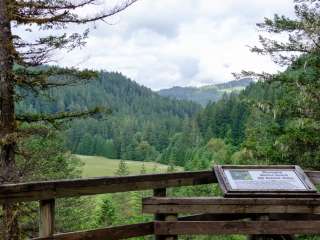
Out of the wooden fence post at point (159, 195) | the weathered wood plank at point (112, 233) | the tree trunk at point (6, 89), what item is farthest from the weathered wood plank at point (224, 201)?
the tree trunk at point (6, 89)

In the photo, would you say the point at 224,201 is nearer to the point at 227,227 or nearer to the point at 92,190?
the point at 227,227

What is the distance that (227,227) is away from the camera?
16.1ft

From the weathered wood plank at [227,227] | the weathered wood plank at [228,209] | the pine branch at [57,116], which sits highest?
the pine branch at [57,116]

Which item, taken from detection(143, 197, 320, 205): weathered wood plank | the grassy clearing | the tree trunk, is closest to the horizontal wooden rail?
detection(143, 197, 320, 205): weathered wood plank

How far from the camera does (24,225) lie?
1100 centimetres

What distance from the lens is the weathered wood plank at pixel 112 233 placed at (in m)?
4.45

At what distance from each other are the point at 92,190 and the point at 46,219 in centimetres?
54

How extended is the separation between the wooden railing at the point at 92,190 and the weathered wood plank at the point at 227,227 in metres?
0.15

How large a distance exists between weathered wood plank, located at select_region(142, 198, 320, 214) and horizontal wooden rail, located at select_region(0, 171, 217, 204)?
246 mm

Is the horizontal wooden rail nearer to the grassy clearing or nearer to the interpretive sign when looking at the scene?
the interpretive sign

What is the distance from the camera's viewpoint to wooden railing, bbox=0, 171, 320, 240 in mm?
4199

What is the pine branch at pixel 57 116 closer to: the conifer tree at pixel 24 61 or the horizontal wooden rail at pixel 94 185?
the conifer tree at pixel 24 61

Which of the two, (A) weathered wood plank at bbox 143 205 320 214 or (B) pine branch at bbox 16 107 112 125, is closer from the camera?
(A) weathered wood plank at bbox 143 205 320 214

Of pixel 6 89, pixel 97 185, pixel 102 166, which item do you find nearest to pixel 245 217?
pixel 97 185
